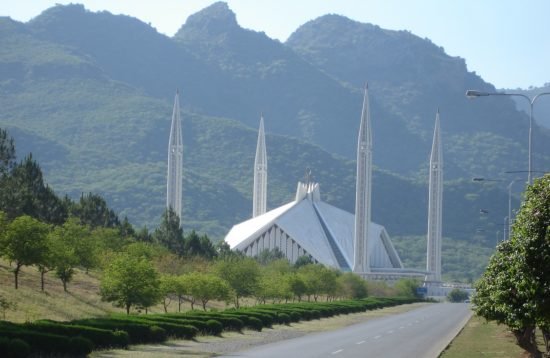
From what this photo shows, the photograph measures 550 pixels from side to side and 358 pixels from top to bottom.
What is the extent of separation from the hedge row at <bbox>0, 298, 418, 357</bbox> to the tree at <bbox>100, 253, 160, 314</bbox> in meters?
2.07

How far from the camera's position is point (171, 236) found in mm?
57781

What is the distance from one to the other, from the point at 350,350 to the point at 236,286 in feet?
71.6

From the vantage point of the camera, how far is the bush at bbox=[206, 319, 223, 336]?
89.7ft

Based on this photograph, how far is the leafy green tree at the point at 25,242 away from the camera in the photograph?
3106cm

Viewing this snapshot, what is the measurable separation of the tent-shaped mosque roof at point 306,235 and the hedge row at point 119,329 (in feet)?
173

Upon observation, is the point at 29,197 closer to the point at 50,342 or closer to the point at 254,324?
the point at 254,324

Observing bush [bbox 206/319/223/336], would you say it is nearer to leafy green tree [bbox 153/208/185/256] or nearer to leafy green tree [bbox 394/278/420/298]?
leafy green tree [bbox 153/208/185/256]

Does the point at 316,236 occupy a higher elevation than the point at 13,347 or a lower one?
higher

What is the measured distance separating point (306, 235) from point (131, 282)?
63100 millimetres

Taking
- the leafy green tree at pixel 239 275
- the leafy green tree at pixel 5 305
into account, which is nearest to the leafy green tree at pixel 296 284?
the leafy green tree at pixel 239 275

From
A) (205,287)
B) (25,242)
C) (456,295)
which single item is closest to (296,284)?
(205,287)

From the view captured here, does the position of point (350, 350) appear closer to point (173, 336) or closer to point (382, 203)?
point (173, 336)

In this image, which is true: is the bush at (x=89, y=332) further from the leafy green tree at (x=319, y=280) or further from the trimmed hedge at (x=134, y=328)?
the leafy green tree at (x=319, y=280)

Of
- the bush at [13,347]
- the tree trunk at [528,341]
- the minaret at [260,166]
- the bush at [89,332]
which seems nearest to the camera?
the bush at [13,347]
